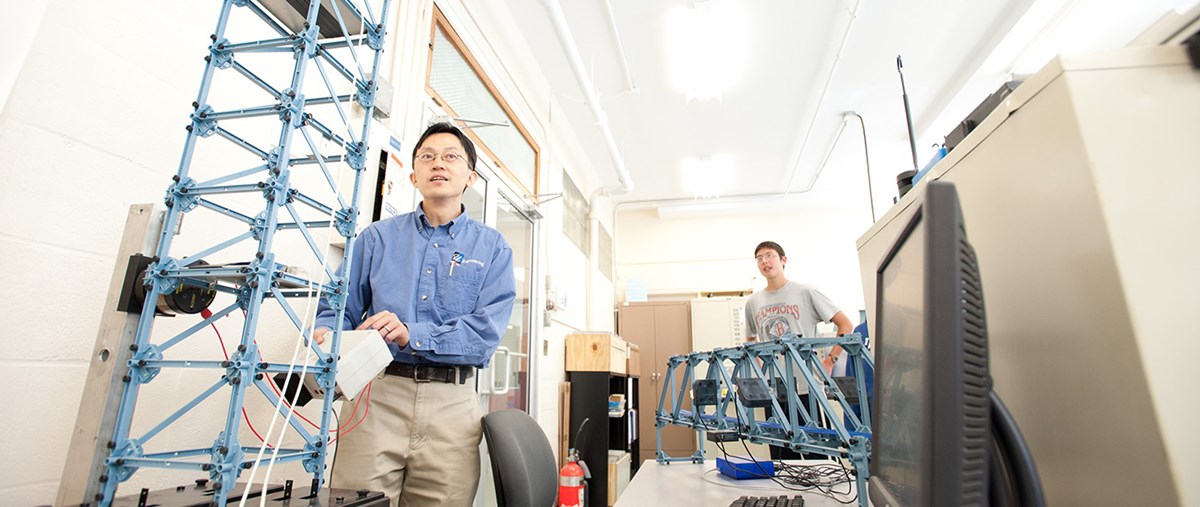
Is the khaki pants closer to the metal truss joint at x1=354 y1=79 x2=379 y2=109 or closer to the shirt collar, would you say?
the shirt collar

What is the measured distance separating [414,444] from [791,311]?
242 cm

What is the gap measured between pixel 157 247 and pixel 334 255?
2.82 ft

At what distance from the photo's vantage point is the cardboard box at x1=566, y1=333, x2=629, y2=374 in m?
3.80

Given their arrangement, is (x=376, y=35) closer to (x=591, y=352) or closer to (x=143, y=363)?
(x=143, y=363)

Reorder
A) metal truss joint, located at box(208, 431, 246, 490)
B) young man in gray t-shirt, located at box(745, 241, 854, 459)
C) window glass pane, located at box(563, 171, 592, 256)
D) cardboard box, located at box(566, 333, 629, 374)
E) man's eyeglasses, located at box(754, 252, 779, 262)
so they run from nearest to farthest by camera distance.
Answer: metal truss joint, located at box(208, 431, 246, 490)
young man in gray t-shirt, located at box(745, 241, 854, 459)
man's eyeglasses, located at box(754, 252, 779, 262)
cardboard box, located at box(566, 333, 629, 374)
window glass pane, located at box(563, 171, 592, 256)

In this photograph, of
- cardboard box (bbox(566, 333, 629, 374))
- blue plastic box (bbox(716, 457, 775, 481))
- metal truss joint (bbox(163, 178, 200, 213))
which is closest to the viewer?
metal truss joint (bbox(163, 178, 200, 213))

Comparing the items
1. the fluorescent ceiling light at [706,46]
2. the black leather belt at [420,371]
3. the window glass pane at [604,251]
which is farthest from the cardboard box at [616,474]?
the fluorescent ceiling light at [706,46]

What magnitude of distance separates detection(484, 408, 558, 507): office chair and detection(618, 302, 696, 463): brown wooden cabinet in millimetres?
4265

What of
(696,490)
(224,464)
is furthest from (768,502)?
(224,464)

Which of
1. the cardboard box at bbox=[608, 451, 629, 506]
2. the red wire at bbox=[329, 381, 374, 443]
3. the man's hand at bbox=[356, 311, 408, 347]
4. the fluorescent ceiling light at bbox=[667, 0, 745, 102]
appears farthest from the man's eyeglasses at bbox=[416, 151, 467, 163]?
the cardboard box at bbox=[608, 451, 629, 506]

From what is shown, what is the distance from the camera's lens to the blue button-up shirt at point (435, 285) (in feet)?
4.17

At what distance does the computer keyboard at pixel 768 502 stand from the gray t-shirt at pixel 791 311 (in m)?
2.00

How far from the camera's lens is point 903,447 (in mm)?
464

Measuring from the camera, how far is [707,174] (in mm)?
5355
